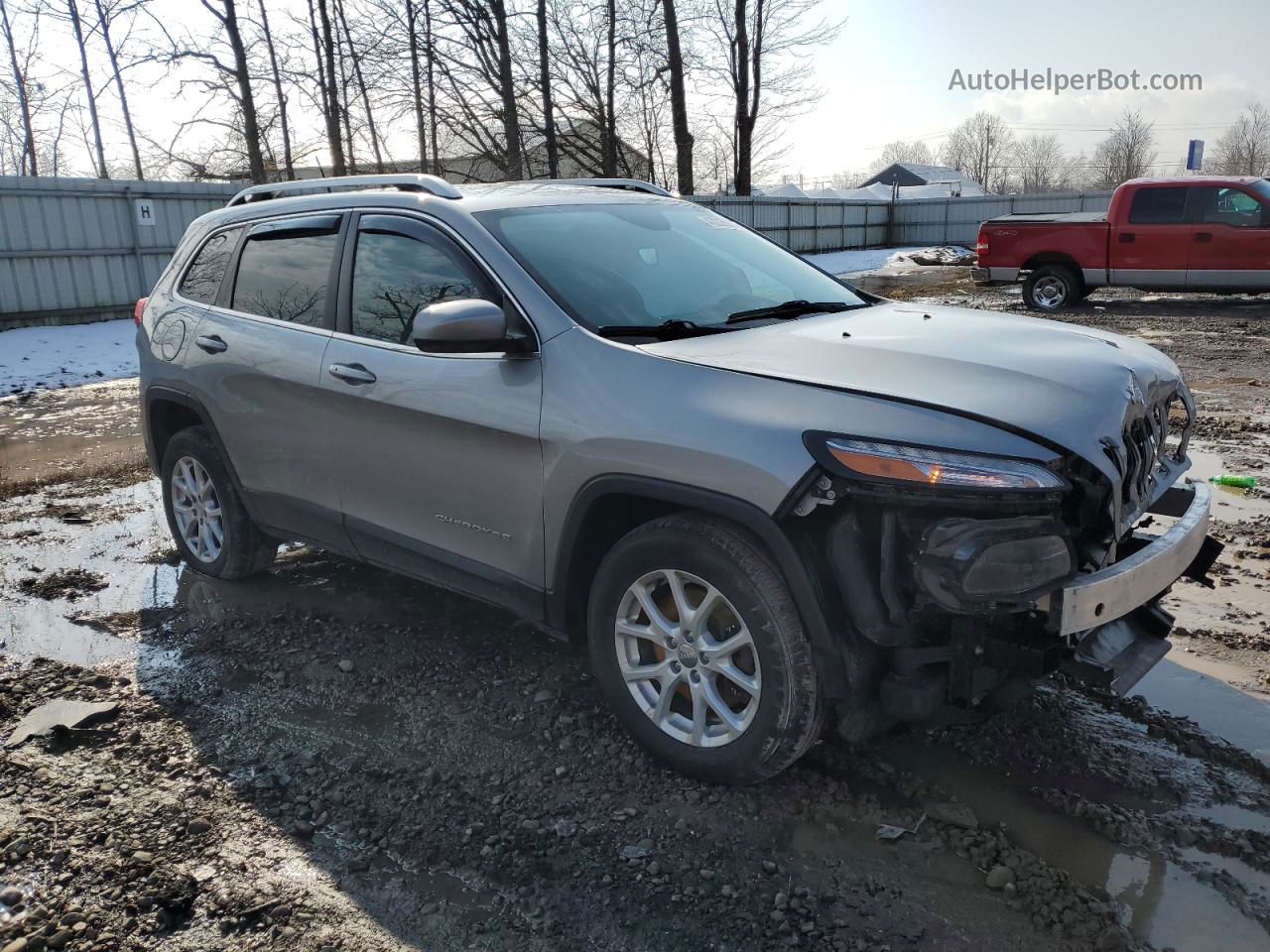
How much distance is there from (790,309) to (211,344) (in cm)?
271

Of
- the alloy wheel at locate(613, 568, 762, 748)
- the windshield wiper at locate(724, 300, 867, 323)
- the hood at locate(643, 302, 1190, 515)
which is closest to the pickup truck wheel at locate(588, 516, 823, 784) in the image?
the alloy wheel at locate(613, 568, 762, 748)

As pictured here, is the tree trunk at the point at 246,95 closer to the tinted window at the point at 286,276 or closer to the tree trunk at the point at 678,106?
the tree trunk at the point at 678,106

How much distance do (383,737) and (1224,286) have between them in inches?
621

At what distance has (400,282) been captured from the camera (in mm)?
3828

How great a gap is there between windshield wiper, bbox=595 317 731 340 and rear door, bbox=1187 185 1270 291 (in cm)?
1450

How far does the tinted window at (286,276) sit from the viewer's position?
416 cm

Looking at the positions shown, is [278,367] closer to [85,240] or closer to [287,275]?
[287,275]

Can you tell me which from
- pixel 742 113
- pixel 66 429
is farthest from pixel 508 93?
pixel 66 429

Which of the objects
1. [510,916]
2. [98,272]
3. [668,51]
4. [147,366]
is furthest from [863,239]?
[510,916]

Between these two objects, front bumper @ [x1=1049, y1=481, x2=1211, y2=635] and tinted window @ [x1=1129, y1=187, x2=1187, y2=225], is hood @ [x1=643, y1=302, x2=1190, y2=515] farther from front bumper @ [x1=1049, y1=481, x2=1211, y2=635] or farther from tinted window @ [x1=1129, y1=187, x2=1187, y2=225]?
tinted window @ [x1=1129, y1=187, x2=1187, y2=225]

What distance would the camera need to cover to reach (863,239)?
3559 centimetres

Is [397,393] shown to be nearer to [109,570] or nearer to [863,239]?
[109,570]

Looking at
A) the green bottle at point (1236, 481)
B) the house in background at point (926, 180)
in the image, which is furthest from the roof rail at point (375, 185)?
the house in background at point (926, 180)

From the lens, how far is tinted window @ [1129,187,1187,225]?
15.0m
